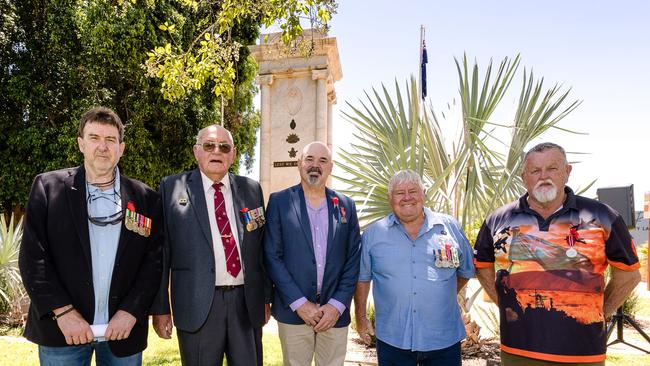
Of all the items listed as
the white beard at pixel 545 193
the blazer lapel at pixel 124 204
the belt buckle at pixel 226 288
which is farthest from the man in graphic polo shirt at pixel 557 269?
the blazer lapel at pixel 124 204

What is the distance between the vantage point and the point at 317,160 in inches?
124

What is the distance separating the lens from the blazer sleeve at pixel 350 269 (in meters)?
3.00

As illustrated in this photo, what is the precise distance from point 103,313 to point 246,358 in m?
0.89

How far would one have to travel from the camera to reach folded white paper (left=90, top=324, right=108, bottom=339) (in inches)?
94.4

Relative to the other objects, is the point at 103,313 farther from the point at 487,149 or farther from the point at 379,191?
the point at 487,149

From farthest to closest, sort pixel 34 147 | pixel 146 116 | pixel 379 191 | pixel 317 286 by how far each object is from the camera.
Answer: pixel 146 116
pixel 34 147
pixel 379 191
pixel 317 286

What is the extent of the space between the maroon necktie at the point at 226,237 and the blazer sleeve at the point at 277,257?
0.75 ft

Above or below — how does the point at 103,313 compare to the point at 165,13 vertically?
below

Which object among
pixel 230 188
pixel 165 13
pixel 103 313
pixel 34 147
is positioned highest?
pixel 165 13

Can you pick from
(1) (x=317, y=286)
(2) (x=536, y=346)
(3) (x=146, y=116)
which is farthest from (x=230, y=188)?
(3) (x=146, y=116)

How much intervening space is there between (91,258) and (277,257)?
3.59 feet

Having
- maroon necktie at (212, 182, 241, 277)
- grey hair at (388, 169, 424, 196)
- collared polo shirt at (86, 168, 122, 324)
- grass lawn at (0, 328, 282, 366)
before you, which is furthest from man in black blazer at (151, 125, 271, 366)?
grass lawn at (0, 328, 282, 366)

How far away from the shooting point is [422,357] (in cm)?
273

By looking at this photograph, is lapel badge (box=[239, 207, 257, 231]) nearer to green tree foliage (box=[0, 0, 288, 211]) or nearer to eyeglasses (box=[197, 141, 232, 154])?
eyeglasses (box=[197, 141, 232, 154])
